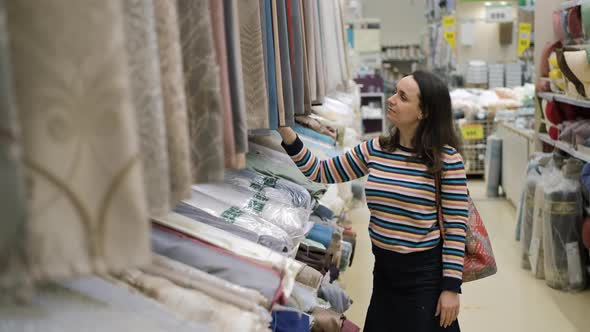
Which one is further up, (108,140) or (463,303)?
(108,140)

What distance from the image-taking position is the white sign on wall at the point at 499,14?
32.0 feet

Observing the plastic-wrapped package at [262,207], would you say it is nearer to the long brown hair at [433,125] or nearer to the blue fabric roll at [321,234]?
the blue fabric roll at [321,234]

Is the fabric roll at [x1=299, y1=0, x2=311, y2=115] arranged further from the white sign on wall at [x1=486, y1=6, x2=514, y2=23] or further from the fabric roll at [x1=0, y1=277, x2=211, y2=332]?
the white sign on wall at [x1=486, y1=6, x2=514, y2=23]

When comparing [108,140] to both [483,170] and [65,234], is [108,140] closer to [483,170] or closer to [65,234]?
[65,234]

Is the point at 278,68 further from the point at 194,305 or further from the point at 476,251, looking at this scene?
the point at 476,251

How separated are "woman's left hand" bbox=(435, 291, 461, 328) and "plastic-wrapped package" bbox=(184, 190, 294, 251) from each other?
747 millimetres

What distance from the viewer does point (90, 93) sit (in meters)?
0.70

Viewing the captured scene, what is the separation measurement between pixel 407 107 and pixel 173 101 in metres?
1.58

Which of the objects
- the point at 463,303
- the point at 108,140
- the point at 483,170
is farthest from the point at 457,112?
the point at 108,140

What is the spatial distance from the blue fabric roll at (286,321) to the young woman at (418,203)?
868 mm

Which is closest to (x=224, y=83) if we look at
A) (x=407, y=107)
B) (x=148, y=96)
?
(x=148, y=96)

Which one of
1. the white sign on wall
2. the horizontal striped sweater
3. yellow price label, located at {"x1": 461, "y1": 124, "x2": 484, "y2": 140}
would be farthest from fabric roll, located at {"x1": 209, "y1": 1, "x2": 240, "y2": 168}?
the white sign on wall

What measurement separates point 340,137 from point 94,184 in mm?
3225

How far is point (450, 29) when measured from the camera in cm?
989
